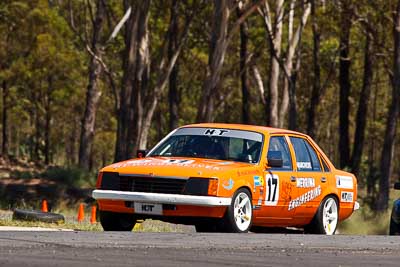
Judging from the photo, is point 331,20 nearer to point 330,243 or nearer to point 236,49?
point 236,49

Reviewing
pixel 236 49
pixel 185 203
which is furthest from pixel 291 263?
Answer: pixel 236 49

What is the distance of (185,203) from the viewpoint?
45.7 feet

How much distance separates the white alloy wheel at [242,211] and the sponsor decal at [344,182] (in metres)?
2.40

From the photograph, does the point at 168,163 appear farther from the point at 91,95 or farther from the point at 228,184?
the point at 91,95

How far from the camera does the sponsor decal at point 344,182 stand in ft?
54.7

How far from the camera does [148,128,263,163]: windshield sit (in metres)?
15.2

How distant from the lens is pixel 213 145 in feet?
50.0

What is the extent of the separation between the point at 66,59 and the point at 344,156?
66.1 ft

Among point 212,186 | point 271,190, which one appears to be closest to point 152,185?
point 212,186

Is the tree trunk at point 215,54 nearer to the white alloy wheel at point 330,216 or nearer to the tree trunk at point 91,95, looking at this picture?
the tree trunk at point 91,95

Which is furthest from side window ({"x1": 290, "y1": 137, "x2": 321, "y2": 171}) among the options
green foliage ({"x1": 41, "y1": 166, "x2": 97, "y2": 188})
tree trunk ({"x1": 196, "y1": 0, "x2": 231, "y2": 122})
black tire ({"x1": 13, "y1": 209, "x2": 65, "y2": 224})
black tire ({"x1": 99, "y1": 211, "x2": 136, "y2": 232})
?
green foliage ({"x1": 41, "y1": 166, "x2": 97, "y2": 188})

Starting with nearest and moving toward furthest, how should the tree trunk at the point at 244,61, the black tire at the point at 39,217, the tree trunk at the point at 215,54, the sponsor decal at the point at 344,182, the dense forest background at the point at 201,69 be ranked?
1. the sponsor decal at the point at 344,182
2. the black tire at the point at 39,217
3. the tree trunk at the point at 215,54
4. the dense forest background at the point at 201,69
5. the tree trunk at the point at 244,61

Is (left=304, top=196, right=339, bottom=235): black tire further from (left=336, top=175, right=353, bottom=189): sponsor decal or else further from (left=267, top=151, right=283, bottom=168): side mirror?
(left=267, top=151, right=283, bottom=168): side mirror

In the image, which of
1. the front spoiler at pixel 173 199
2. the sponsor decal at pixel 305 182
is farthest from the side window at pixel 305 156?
the front spoiler at pixel 173 199
